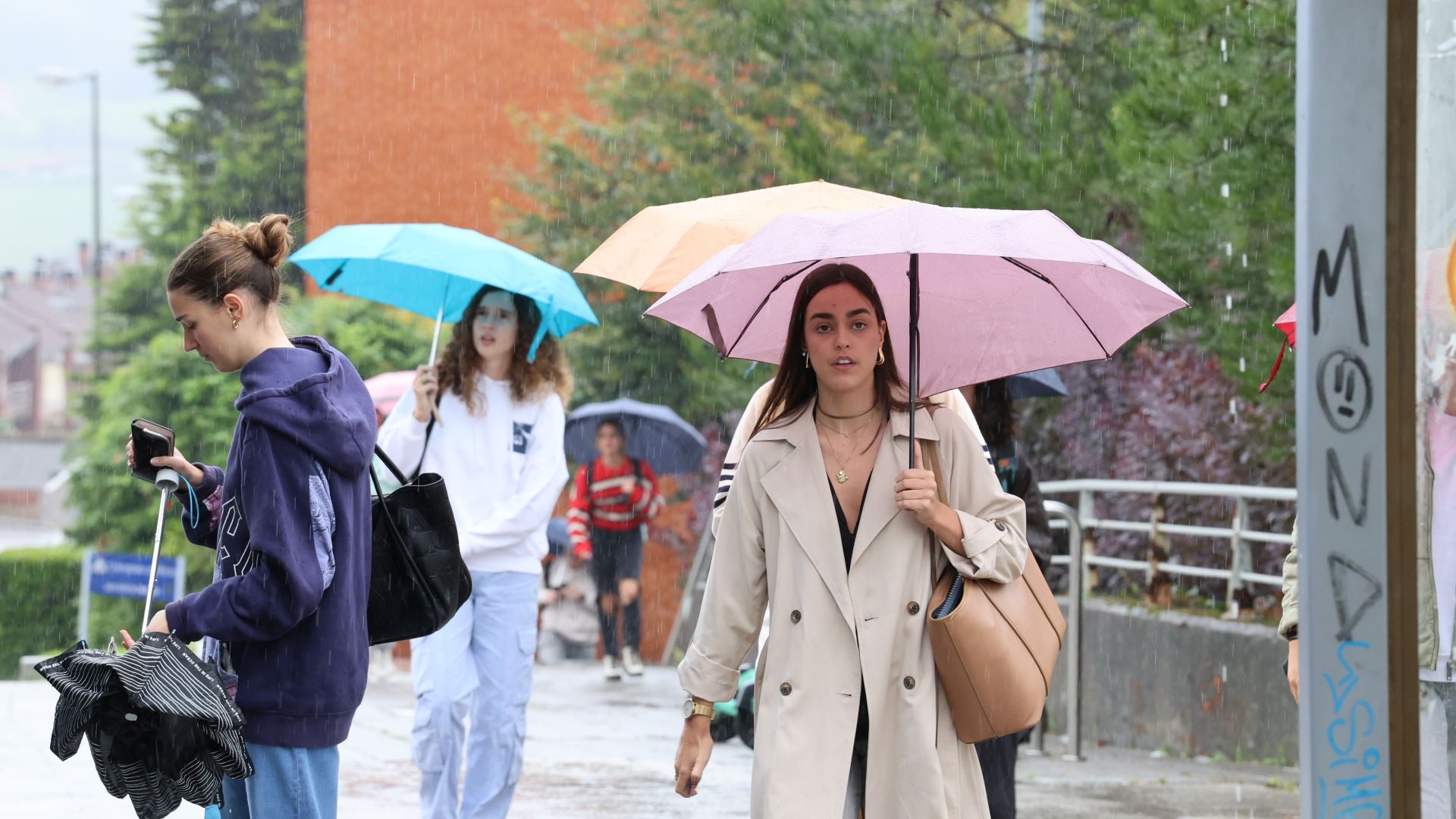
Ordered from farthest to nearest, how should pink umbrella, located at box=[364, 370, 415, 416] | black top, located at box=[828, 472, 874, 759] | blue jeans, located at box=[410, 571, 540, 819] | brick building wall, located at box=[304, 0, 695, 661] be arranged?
1. brick building wall, located at box=[304, 0, 695, 661]
2. pink umbrella, located at box=[364, 370, 415, 416]
3. blue jeans, located at box=[410, 571, 540, 819]
4. black top, located at box=[828, 472, 874, 759]

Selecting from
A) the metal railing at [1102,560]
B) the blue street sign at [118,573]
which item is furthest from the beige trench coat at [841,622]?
the blue street sign at [118,573]

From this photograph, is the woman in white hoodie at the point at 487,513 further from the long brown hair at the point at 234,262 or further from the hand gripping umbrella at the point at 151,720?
the hand gripping umbrella at the point at 151,720

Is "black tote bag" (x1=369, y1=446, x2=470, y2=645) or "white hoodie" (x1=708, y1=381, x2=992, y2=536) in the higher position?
"white hoodie" (x1=708, y1=381, x2=992, y2=536)

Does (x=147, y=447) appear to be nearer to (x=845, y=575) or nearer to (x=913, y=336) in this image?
(x=845, y=575)

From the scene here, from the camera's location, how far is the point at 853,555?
4020 mm

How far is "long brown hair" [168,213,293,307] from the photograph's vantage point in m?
3.95

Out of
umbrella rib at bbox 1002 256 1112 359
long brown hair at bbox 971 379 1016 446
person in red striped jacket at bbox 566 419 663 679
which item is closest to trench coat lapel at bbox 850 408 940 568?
umbrella rib at bbox 1002 256 1112 359

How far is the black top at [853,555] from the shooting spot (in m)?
3.99

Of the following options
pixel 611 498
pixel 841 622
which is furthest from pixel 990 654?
pixel 611 498

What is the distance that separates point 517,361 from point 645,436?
1015 centimetres

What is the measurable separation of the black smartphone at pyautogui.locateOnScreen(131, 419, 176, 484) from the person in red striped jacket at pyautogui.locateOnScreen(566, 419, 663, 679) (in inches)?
400

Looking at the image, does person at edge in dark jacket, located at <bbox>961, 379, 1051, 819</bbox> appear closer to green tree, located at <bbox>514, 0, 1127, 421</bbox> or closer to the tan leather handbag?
the tan leather handbag

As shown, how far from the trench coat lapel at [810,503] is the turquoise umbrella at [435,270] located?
2497 mm

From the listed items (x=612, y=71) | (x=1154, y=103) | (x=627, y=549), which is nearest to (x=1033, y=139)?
(x=1154, y=103)
